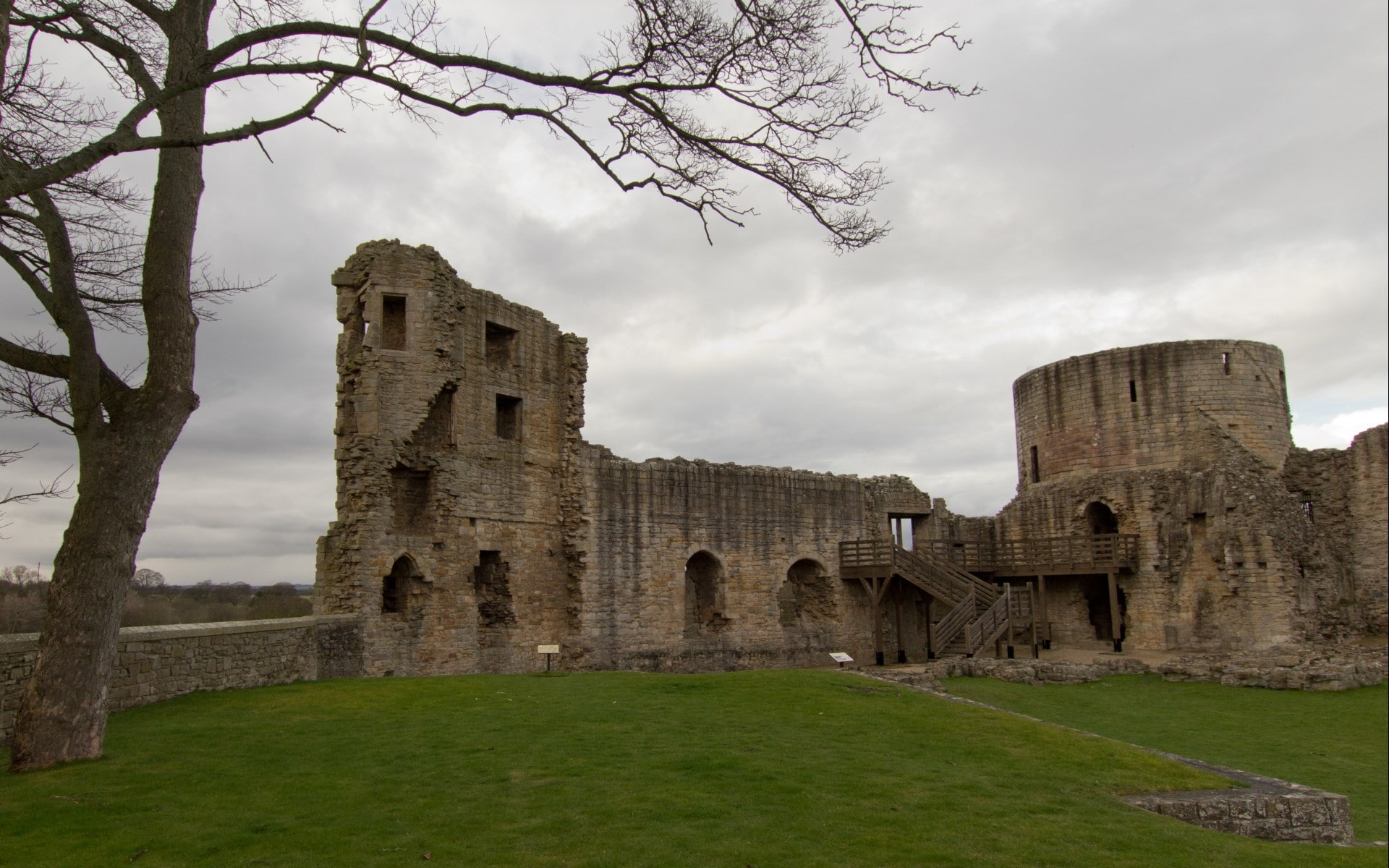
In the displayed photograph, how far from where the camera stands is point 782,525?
25.8 metres

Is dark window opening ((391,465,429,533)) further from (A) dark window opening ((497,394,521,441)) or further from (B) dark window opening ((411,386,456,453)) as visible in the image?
(A) dark window opening ((497,394,521,441))

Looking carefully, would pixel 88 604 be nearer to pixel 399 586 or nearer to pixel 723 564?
pixel 399 586

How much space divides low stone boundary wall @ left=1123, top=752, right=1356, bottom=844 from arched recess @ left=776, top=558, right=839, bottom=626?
58.9 feet

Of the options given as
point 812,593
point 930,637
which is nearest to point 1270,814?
point 930,637

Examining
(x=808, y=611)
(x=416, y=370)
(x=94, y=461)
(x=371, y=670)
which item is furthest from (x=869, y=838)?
(x=808, y=611)

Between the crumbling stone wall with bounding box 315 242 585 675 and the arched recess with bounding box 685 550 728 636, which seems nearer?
the crumbling stone wall with bounding box 315 242 585 675

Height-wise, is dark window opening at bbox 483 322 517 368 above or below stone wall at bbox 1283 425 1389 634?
above

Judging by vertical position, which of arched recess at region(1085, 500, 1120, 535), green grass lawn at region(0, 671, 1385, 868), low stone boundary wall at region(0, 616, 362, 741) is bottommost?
green grass lawn at region(0, 671, 1385, 868)

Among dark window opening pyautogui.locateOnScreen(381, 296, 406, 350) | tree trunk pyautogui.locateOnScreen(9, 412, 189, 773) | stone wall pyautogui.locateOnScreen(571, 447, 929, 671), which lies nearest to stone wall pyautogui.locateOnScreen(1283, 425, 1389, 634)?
stone wall pyautogui.locateOnScreen(571, 447, 929, 671)

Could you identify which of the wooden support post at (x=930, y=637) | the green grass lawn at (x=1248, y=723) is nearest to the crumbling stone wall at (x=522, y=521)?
the wooden support post at (x=930, y=637)

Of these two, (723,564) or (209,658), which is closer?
(209,658)

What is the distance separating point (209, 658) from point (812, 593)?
17312 mm

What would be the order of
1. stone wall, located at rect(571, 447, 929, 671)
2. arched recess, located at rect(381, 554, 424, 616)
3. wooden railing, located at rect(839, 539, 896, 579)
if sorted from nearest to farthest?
arched recess, located at rect(381, 554, 424, 616) → stone wall, located at rect(571, 447, 929, 671) → wooden railing, located at rect(839, 539, 896, 579)

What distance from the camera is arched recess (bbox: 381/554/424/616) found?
17641 millimetres
